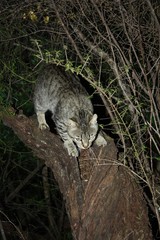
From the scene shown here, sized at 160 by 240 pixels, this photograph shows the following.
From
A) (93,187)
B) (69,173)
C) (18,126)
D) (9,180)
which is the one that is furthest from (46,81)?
(9,180)

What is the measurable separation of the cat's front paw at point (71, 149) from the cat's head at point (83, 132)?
0.09m

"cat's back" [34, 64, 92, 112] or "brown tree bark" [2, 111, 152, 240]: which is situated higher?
"cat's back" [34, 64, 92, 112]

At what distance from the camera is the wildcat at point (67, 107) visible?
13.5ft

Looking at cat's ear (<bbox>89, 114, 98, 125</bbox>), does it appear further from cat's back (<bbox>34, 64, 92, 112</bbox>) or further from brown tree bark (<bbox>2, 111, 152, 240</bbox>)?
brown tree bark (<bbox>2, 111, 152, 240</bbox>)

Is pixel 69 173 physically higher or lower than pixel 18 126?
lower

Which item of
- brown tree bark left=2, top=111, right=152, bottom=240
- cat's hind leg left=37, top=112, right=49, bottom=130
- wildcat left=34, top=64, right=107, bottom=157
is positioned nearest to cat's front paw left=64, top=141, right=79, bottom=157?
wildcat left=34, top=64, right=107, bottom=157

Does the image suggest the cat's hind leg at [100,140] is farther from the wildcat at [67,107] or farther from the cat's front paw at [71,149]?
the cat's front paw at [71,149]

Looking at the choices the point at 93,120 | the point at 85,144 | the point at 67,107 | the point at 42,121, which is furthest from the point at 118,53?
the point at 42,121

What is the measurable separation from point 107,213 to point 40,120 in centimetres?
143

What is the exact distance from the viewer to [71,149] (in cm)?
392

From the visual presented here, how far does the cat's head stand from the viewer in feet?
13.3

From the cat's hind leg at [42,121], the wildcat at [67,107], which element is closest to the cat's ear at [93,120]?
the wildcat at [67,107]

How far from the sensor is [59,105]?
4.55 metres

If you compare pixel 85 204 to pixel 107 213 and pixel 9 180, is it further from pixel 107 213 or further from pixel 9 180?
pixel 9 180
